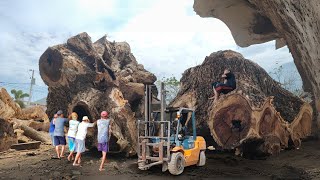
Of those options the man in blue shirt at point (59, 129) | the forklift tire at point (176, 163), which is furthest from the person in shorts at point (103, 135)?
the forklift tire at point (176, 163)

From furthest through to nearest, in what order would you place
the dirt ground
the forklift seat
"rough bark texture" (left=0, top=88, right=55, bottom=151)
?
1. "rough bark texture" (left=0, top=88, right=55, bottom=151)
2. the forklift seat
3. the dirt ground

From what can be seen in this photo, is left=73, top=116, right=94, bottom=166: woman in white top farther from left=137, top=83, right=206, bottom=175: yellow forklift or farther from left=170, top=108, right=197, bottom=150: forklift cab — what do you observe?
left=170, top=108, right=197, bottom=150: forklift cab

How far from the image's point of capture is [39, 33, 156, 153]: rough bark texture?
8891 millimetres

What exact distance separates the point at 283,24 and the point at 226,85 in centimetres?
293

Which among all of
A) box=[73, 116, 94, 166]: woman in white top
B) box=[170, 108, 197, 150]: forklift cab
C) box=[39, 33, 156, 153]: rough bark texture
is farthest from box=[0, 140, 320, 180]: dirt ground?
box=[39, 33, 156, 153]: rough bark texture

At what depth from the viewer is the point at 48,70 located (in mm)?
9047

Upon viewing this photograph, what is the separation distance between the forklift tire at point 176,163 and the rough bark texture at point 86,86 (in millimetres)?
2253

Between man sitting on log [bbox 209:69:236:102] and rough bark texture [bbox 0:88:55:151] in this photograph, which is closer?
man sitting on log [bbox 209:69:236:102]

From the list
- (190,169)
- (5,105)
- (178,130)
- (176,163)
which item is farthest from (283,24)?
(5,105)

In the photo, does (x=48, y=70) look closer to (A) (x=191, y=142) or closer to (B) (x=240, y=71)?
(A) (x=191, y=142)

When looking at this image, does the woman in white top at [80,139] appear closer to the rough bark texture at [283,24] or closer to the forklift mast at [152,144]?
the forklift mast at [152,144]

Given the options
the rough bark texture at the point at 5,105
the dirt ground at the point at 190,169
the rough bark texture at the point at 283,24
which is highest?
the rough bark texture at the point at 283,24

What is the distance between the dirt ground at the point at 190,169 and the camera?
6761 millimetres

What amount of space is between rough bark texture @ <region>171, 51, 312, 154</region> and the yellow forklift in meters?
0.98
